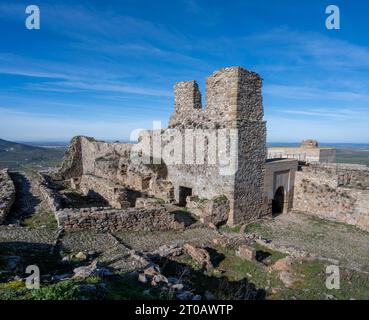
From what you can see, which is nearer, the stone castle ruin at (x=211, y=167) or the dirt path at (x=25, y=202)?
the dirt path at (x=25, y=202)

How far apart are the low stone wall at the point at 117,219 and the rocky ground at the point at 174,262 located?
1.13ft

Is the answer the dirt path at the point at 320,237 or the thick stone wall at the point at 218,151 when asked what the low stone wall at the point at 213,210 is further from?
the dirt path at the point at 320,237

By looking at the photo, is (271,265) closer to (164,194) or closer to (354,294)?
(354,294)

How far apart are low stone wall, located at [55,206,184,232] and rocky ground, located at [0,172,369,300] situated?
0.35 meters

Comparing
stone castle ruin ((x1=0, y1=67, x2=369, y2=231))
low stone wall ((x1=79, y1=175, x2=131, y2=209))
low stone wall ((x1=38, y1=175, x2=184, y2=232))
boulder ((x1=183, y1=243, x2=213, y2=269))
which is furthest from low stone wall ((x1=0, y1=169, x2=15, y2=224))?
boulder ((x1=183, y1=243, x2=213, y2=269))

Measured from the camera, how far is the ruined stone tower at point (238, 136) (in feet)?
44.9

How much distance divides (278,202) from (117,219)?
10554 millimetres

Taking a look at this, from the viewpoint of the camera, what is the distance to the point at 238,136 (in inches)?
539

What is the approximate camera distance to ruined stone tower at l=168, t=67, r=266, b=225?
44.9 feet

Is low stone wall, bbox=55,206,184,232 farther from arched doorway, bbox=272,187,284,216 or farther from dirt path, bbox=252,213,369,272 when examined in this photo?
arched doorway, bbox=272,187,284,216

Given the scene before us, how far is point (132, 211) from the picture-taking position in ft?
36.3

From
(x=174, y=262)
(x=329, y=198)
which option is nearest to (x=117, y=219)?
(x=174, y=262)

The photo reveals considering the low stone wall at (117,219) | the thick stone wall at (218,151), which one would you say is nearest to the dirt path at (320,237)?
the thick stone wall at (218,151)
